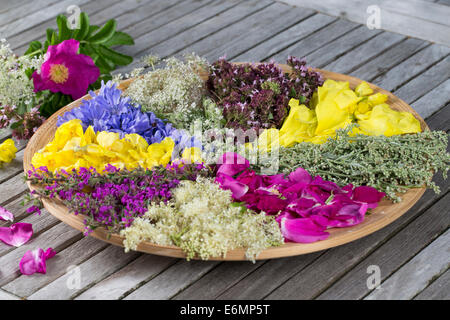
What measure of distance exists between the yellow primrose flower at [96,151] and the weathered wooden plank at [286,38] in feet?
4.85

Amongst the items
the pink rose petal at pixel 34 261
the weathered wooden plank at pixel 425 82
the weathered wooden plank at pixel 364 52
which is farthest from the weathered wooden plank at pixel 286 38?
the pink rose petal at pixel 34 261

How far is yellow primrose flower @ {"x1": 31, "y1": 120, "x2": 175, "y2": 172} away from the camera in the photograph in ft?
7.73

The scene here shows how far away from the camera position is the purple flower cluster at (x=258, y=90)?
2.64 meters

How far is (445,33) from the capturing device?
3.88 m

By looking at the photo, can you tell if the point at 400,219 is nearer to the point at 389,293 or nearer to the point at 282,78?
the point at 389,293

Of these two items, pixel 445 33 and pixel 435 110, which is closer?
pixel 435 110

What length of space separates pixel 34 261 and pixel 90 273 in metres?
0.21

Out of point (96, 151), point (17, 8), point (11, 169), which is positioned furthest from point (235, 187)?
point (17, 8)

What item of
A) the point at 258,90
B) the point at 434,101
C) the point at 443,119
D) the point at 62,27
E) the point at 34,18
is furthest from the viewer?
the point at 34,18

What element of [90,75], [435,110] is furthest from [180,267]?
[435,110]

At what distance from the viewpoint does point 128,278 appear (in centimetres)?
216

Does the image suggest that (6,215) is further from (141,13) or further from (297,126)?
(141,13)

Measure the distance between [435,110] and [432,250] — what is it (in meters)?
1.13

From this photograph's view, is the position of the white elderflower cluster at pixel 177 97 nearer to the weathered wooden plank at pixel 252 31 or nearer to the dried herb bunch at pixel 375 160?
the dried herb bunch at pixel 375 160
